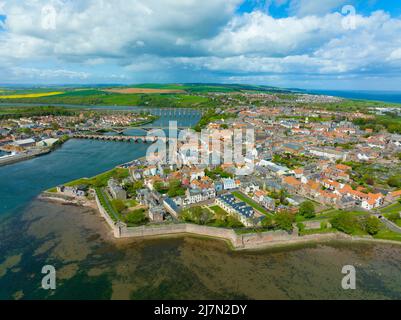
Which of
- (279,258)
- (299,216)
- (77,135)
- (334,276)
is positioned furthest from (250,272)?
(77,135)

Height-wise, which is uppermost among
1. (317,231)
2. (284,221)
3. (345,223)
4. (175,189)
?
(175,189)

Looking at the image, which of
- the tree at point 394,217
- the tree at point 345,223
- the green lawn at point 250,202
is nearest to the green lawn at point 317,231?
the tree at point 345,223

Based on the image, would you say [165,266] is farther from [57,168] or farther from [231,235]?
[57,168]

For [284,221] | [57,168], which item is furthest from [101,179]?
[284,221]

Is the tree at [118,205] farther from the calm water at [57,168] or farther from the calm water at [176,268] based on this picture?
the calm water at [57,168]

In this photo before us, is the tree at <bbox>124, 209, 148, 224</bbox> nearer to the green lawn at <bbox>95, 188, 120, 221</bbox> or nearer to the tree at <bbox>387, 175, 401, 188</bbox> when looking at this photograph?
the green lawn at <bbox>95, 188, 120, 221</bbox>
